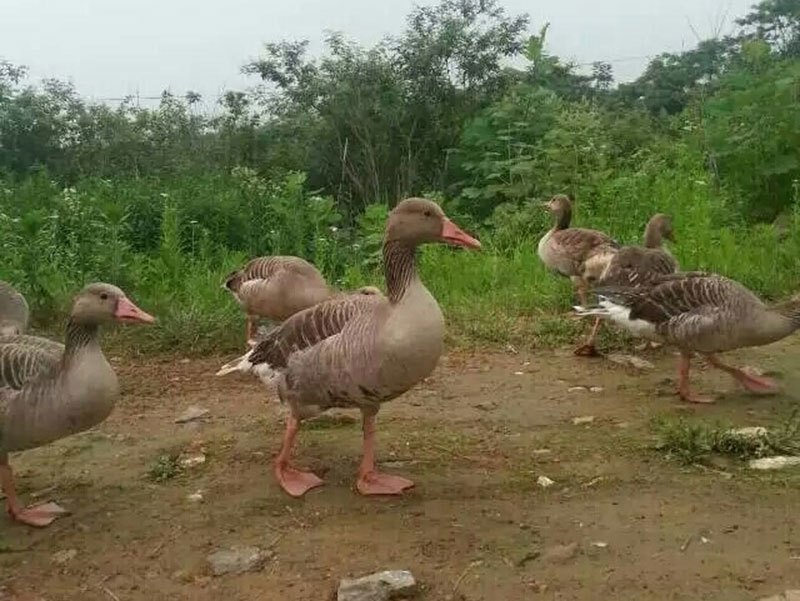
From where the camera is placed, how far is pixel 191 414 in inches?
232

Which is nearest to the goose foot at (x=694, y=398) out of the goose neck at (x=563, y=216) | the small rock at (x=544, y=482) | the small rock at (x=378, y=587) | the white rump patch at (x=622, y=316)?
the white rump patch at (x=622, y=316)

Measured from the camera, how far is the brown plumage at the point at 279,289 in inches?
278

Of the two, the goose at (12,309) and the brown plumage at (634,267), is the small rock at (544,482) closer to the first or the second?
the brown plumage at (634,267)

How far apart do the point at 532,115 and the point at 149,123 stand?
21.3ft

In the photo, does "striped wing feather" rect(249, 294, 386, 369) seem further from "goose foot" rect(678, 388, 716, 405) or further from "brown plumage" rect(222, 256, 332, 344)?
"goose foot" rect(678, 388, 716, 405)

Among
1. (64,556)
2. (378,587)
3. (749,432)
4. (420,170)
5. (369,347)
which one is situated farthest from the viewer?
(420,170)

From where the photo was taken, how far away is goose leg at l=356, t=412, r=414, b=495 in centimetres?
455

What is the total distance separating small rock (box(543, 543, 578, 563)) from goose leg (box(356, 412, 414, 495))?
0.91 meters

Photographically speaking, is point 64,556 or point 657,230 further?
point 657,230

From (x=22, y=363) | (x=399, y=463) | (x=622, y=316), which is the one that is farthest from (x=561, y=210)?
(x=22, y=363)

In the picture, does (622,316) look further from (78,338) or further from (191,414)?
(78,338)

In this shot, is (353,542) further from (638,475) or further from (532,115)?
A: (532,115)

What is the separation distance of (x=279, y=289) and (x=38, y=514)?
2.88 meters

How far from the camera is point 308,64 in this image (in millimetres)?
15602
